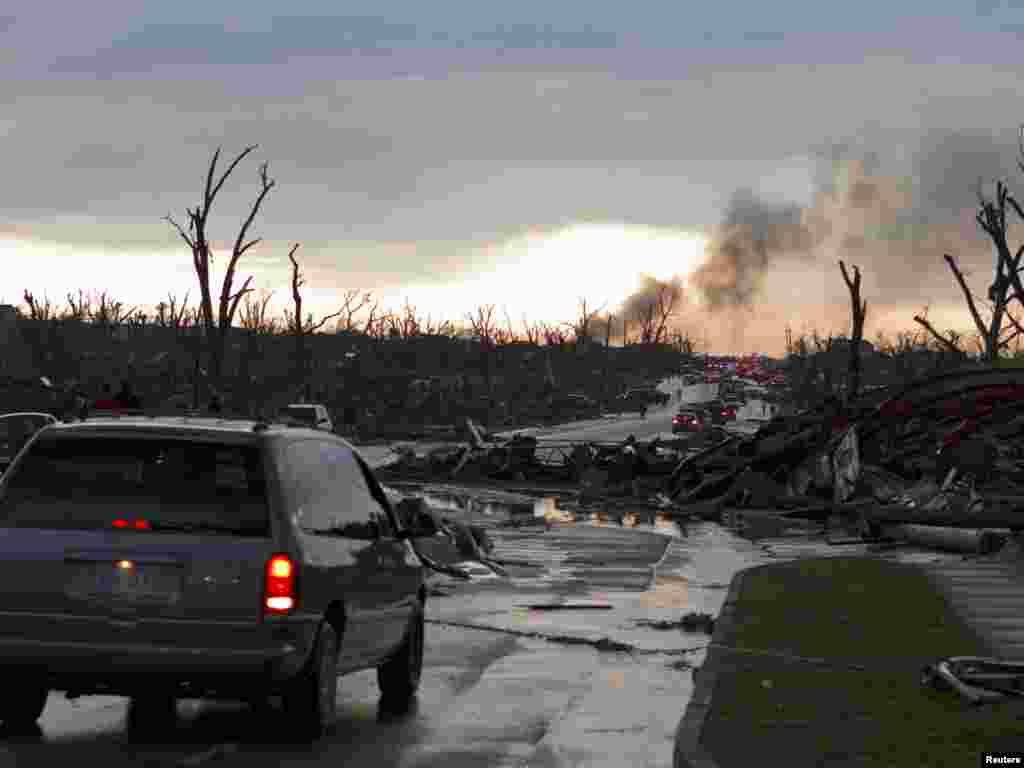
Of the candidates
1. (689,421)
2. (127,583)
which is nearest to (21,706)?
(127,583)

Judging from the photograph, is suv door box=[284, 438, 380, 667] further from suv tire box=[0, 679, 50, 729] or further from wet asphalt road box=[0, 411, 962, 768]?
suv tire box=[0, 679, 50, 729]

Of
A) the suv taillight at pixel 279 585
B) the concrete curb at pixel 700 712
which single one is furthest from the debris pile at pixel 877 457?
the suv taillight at pixel 279 585

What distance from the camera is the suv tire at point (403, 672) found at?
42.0 feet

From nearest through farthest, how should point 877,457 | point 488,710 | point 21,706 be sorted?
1. point 21,706
2. point 488,710
3. point 877,457

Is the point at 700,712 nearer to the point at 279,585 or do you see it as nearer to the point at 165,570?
the point at 279,585

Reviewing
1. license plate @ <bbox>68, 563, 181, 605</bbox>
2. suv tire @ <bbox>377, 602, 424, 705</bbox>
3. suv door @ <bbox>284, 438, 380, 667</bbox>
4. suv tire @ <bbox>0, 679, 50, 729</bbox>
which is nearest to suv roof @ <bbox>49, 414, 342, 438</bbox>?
suv door @ <bbox>284, 438, 380, 667</bbox>

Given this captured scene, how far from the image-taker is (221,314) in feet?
221

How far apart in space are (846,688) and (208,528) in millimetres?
4588

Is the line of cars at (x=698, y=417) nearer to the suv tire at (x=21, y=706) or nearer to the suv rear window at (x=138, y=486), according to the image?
the suv tire at (x=21, y=706)

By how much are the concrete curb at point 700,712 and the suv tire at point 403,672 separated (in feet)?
5.93

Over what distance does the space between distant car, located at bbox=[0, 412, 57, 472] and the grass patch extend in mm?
19270

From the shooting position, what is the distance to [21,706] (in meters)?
11.3

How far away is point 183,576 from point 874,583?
1299cm

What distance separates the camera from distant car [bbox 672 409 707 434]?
9995cm
